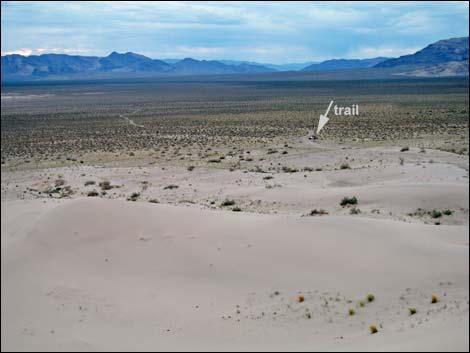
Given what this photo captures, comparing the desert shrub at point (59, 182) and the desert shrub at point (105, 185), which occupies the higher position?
the desert shrub at point (59, 182)

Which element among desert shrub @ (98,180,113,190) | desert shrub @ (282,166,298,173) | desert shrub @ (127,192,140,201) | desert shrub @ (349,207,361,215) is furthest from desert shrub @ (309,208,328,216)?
desert shrub @ (98,180,113,190)

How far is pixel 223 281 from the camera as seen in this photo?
1381cm

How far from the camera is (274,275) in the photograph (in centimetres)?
1387

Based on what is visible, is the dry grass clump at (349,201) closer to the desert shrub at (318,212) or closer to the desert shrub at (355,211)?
the desert shrub at (355,211)

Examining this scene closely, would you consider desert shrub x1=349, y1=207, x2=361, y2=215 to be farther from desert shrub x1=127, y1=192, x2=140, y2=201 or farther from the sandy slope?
desert shrub x1=127, y1=192, x2=140, y2=201

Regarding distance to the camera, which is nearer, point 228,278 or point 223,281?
point 223,281

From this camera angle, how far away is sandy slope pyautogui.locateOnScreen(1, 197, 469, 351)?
431 inches

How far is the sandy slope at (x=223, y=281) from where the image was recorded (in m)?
10.9

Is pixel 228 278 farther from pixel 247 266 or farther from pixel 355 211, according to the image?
pixel 355 211

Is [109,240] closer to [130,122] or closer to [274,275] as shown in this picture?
[274,275]

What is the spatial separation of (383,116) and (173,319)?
55.5m

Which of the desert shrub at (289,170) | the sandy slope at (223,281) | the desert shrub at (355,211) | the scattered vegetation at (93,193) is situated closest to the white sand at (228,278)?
the sandy slope at (223,281)

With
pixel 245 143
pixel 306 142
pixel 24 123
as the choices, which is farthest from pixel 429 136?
pixel 24 123

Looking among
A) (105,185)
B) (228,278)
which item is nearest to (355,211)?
(228,278)
